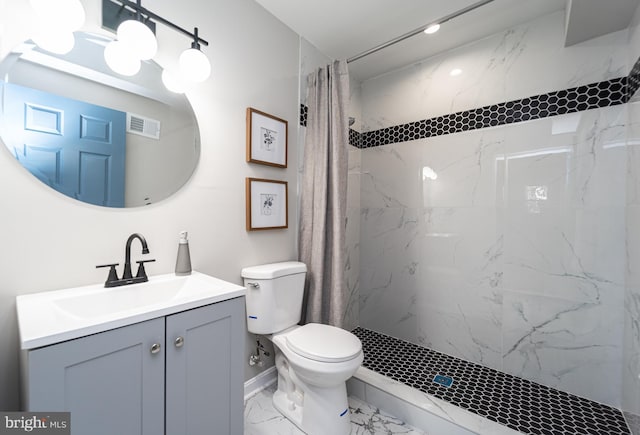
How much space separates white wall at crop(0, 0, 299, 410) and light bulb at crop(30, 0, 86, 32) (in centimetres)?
11

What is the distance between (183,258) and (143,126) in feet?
2.08

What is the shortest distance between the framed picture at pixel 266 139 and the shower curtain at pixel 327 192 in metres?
0.17

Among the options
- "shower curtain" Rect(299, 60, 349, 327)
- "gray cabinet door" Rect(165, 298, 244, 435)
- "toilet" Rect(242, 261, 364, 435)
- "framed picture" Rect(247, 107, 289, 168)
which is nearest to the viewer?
"gray cabinet door" Rect(165, 298, 244, 435)

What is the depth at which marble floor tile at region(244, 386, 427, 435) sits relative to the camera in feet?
4.69

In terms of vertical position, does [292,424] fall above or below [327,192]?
below

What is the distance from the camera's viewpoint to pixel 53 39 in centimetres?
98

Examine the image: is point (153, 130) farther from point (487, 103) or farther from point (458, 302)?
point (458, 302)

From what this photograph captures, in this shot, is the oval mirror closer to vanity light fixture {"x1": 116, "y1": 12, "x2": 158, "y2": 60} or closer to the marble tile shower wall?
vanity light fixture {"x1": 116, "y1": 12, "x2": 158, "y2": 60}

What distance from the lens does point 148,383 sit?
0.83 m

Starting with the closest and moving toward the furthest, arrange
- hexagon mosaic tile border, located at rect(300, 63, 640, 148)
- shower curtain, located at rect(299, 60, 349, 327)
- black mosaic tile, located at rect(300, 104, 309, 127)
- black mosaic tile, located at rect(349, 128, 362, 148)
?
hexagon mosaic tile border, located at rect(300, 63, 640, 148) → shower curtain, located at rect(299, 60, 349, 327) → black mosaic tile, located at rect(300, 104, 309, 127) → black mosaic tile, located at rect(349, 128, 362, 148)

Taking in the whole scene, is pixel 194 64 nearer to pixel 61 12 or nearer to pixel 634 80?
pixel 61 12

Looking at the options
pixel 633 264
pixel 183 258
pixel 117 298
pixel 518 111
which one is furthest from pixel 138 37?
pixel 633 264

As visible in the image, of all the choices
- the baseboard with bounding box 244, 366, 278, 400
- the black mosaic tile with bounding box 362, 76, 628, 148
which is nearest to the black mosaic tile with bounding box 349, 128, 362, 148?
the black mosaic tile with bounding box 362, 76, 628, 148

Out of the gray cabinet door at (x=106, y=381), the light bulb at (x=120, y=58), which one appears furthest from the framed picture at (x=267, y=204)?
the gray cabinet door at (x=106, y=381)
